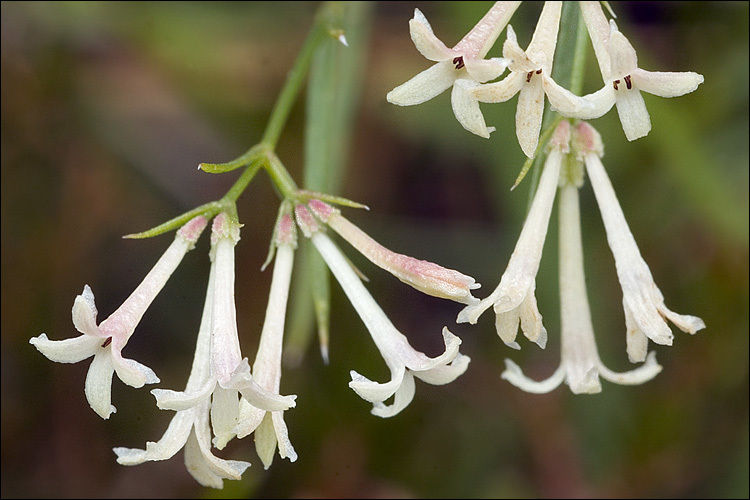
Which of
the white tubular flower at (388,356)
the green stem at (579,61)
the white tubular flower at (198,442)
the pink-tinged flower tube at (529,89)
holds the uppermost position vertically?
the green stem at (579,61)

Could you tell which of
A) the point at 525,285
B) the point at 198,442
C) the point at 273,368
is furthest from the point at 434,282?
the point at 198,442

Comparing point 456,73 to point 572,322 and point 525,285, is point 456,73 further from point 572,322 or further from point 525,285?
point 572,322

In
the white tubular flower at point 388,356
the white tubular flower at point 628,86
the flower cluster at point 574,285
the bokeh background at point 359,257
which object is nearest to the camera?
the white tubular flower at point 628,86

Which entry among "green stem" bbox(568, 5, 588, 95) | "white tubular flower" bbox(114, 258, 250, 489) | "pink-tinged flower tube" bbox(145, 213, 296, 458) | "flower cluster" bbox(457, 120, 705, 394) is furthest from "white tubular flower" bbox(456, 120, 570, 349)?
"white tubular flower" bbox(114, 258, 250, 489)

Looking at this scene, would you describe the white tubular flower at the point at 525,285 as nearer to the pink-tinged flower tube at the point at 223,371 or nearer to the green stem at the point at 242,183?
the pink-tinged flower tube at the point at 223,371

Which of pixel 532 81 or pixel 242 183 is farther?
pixel 242 183

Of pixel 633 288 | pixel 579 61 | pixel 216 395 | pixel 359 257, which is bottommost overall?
pixel 216 395

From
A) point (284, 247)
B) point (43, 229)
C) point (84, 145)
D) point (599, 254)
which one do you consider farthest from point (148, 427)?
point (599, 254)

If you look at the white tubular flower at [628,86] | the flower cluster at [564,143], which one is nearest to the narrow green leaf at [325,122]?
the flower cluster at [564,143]
